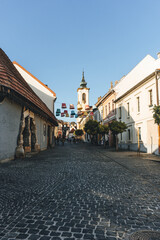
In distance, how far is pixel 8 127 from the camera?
1067cm

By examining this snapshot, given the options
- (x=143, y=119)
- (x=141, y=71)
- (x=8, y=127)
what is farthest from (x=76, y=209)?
(x=141, y=71)

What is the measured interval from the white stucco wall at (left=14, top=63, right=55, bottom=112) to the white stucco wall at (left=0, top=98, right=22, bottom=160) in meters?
10.8

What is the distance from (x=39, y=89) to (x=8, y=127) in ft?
46.5

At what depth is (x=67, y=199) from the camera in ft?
14.4

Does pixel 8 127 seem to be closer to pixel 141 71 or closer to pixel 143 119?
pixel 143 119

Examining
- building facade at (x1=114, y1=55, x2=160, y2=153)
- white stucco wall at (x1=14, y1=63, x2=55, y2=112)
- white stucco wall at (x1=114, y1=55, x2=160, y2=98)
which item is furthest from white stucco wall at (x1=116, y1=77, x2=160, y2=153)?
white stucco wall at (x1=14, y1=63, x2=55, y2=112)

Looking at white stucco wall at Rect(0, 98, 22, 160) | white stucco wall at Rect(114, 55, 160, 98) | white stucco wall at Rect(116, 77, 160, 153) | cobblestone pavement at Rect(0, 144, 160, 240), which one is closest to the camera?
cobblestone pavement at Rect(0, 144, 160, 240)

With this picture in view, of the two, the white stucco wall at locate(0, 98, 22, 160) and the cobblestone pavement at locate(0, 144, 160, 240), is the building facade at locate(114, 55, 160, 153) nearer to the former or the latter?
the white stucco wall at locate(0, 98, 22, 160)

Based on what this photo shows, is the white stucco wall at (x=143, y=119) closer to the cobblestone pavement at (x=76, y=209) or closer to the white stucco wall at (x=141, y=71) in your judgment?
the white stucco wall at (x=141, y=71)

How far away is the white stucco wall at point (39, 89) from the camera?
2197cm

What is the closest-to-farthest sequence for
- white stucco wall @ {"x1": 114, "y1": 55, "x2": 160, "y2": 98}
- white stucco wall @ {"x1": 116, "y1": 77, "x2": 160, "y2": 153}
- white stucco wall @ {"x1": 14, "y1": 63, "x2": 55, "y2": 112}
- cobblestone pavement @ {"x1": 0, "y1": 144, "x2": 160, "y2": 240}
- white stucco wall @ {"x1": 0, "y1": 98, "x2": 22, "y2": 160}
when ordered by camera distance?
cobblestone pavement @ {"x1": 0, "y1": 144, "x2": 160, "y2": 240}, white stucco wall @ {"x1": 0, "y1": 98, "x2": 22, "y2": 160}, white stucco wall @ {"x1": 116, "y1": 77, "x2": 160, "y2": 153}, white stucco wall @ {"x1": 114, "y1": 55, "x2": 160, "y2": 98}, white stucco wall @ {"x1": 14, "y1": 63, "x2": 55, "y2": 112}

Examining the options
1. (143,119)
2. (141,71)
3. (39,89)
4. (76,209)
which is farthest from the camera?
(39,89)

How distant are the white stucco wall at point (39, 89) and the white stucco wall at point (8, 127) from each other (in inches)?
425

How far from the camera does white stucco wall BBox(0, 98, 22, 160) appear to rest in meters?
9.95
